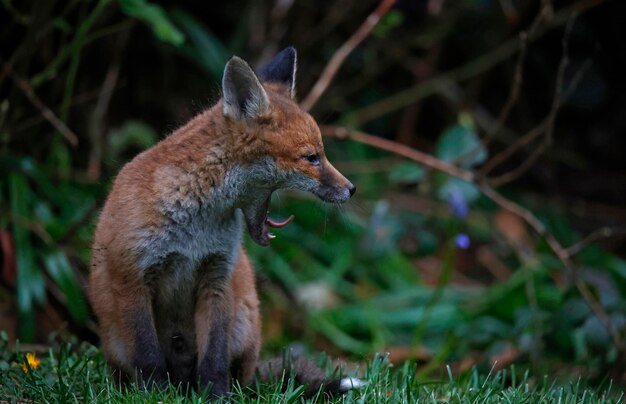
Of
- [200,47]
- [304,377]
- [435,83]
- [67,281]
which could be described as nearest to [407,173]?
[435,83]

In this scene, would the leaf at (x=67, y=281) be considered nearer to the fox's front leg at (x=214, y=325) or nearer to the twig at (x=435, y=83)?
the fox's front leg at (x=214, y=325)

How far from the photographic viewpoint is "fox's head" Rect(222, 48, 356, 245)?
445 cm

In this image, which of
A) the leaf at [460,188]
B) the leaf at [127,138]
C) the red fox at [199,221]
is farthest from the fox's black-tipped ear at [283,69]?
the leaf at [127,138]

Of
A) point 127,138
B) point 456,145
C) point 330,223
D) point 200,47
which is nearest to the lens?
point 456,145

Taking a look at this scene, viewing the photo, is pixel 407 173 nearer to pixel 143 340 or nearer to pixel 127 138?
pixel 127 138

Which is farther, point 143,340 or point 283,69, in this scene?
point 283,69

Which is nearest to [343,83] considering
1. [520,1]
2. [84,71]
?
[520,1]

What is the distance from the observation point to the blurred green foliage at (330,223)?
24.1 feet

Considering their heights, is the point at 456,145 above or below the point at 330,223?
above

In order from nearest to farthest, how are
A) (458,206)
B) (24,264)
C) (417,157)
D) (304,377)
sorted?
(304,377), (458,206), (24,264), (417,157)

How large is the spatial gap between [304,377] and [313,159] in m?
1.11

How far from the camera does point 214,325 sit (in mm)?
4500

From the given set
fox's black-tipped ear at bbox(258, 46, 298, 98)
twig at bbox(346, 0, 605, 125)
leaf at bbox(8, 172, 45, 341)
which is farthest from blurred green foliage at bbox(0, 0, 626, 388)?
fox's black-tipped ear at bbox(258, 46, 298, 98)

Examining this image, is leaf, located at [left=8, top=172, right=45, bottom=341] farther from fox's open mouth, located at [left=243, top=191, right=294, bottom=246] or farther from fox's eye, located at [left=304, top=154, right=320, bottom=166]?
fox's eye, located at [left=304, top=154, right=320, bottom=166]
